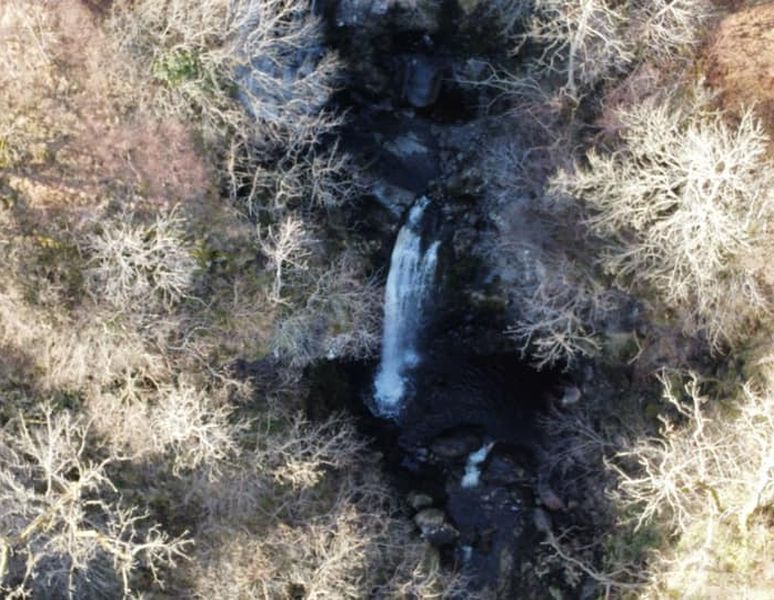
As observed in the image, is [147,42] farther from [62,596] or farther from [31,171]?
[62,596]

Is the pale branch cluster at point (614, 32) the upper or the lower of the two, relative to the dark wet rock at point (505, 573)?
upper

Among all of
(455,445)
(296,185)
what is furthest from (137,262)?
(455,445)

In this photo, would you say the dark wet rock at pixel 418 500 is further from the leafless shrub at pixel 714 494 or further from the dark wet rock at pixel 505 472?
A: the leafless shrub at pixel 714 494

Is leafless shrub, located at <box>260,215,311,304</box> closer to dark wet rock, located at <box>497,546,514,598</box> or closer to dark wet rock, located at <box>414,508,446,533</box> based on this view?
dark wet rock, located at <box>414,508,446,533</box>

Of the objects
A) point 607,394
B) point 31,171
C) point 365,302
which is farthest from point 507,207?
point 31,171

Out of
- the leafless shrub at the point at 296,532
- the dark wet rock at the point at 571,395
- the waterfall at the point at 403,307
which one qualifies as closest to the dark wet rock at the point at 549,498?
the dark wet rock at the point at 571,395

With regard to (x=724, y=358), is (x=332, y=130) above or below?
above

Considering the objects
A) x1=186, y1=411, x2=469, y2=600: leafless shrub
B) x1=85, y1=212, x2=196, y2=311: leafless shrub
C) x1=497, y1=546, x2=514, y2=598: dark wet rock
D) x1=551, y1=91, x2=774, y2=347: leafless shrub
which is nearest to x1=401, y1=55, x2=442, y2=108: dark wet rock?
x1=551, y1=91, x2=774, y2=347: leafless shrub
